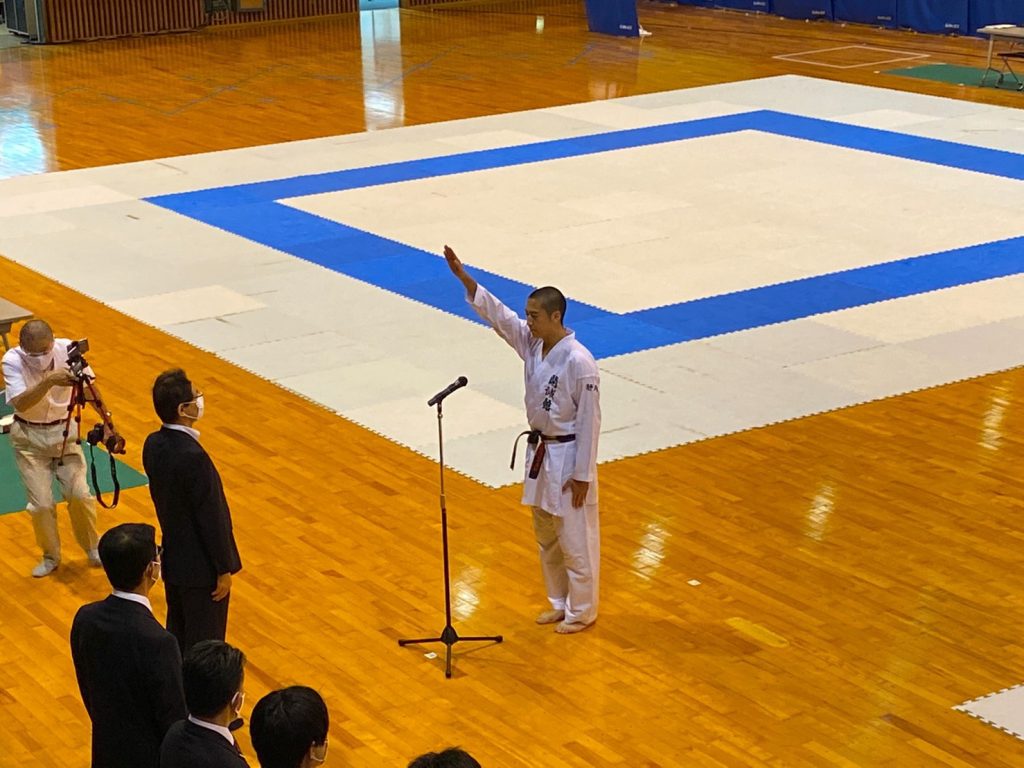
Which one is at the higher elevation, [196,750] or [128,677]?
[196,750]

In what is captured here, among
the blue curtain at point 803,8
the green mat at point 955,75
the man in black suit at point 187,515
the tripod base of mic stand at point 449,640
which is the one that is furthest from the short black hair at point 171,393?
the blue curtain at point 803,8

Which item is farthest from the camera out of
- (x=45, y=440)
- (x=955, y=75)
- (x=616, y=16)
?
(x=616, y=16)

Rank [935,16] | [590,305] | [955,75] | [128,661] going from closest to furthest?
[128,661] < [590,305] < [955,75] < [935,16]

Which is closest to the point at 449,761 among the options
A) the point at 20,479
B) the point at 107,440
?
the point at 107,440

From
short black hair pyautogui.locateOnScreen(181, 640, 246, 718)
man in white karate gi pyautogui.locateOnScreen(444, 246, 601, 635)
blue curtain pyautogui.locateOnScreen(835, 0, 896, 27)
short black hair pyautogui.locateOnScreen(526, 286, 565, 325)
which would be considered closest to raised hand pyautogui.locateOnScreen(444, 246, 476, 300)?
man in white karate gi pyautogui.locateOnScreen(444, 246, 601, 635)

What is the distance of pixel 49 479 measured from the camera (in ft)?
28.8

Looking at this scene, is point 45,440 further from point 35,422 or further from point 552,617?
point 552,617

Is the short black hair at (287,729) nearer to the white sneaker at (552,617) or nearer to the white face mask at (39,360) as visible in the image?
the white sneaker at (552,617)

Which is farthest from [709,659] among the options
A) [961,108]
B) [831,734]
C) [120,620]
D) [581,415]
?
[961,108]

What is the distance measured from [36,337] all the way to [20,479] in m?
2.04

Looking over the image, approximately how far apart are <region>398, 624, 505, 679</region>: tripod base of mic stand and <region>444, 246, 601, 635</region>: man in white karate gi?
1.56 feet

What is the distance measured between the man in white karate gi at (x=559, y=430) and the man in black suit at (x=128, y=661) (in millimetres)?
2580

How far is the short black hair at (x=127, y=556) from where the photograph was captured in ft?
18.3

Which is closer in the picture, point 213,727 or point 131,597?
point 213,727
